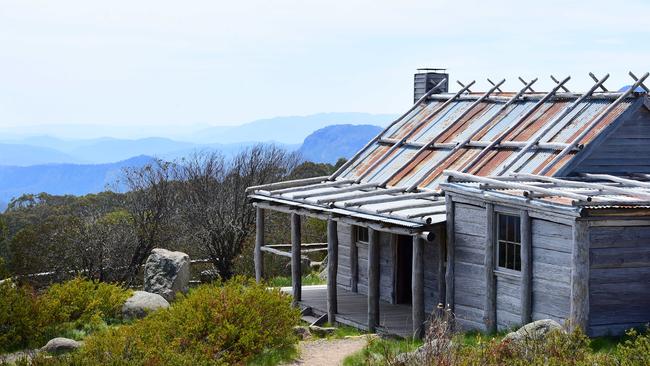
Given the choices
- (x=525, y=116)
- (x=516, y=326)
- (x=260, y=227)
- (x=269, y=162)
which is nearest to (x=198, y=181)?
(x=269, y=162)

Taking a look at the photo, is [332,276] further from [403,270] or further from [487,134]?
[487,134]

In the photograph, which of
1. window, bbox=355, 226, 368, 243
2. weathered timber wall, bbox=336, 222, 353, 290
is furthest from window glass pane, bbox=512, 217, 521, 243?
weathered timber wall, bbox=336, 222, 353, 290

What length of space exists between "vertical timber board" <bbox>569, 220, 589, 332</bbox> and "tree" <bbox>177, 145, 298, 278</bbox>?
18.3 metres

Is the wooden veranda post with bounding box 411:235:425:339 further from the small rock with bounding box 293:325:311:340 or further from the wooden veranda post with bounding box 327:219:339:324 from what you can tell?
the wooden veranda post with bounding box 327:219:339:324

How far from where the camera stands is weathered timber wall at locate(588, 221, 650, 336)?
1507cm

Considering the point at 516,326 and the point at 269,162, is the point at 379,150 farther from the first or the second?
the point at 269,162

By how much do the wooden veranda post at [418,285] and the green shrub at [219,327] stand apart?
2.44 metres

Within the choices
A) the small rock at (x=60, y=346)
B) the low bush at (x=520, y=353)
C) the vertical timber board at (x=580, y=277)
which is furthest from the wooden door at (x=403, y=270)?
the low bush at (x=520, y=353)

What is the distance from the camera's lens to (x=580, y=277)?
14.9 meters

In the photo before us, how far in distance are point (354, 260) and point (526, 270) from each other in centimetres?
795

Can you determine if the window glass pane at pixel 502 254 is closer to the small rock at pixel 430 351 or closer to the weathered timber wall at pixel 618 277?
the weathered timber wall at pixel 618 277

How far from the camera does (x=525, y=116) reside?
21.1m

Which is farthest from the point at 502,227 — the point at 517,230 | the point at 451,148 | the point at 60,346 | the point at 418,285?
the point at 60,346

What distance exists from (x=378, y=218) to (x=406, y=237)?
366 cm
